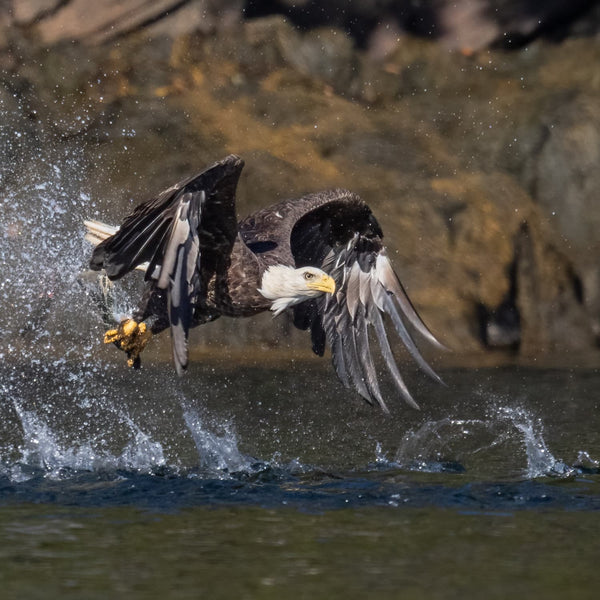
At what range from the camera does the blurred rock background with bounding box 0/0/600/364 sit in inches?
433

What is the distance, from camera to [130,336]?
6.05m

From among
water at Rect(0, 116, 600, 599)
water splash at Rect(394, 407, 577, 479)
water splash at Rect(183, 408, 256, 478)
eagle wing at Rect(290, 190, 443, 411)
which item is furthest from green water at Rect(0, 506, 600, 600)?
eagle wing at Rect(290, 190, 443, 411)

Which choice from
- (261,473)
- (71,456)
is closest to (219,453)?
(261,473)

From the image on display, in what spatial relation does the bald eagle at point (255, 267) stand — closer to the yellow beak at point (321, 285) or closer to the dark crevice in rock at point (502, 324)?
the yellow beak at point (321, 285)

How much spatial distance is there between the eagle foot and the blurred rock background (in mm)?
4172

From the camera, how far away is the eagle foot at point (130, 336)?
19.8ft

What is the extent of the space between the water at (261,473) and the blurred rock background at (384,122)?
123 cm

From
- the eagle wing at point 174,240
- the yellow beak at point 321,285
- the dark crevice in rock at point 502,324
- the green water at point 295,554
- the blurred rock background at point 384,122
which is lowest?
the green water at point 295,554

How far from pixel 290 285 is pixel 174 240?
3.36 feet

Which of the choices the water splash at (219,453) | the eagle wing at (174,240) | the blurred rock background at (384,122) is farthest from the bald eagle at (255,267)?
the blurred rock background at (384,122)

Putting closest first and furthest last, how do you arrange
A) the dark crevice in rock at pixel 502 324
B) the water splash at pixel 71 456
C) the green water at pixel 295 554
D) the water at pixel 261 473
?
the green water at pixel 295 554, the water at pixel 261 473, the water splash at pixel 71 456, the dark crevice in rock at pixel 502 324

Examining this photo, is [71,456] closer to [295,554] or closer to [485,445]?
[295,554]

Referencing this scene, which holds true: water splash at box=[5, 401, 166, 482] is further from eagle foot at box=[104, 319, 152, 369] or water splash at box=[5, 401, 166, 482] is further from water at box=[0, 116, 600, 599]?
eagle foot at box=[104, 319, 152, 369]

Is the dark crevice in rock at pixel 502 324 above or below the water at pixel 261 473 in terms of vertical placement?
above
